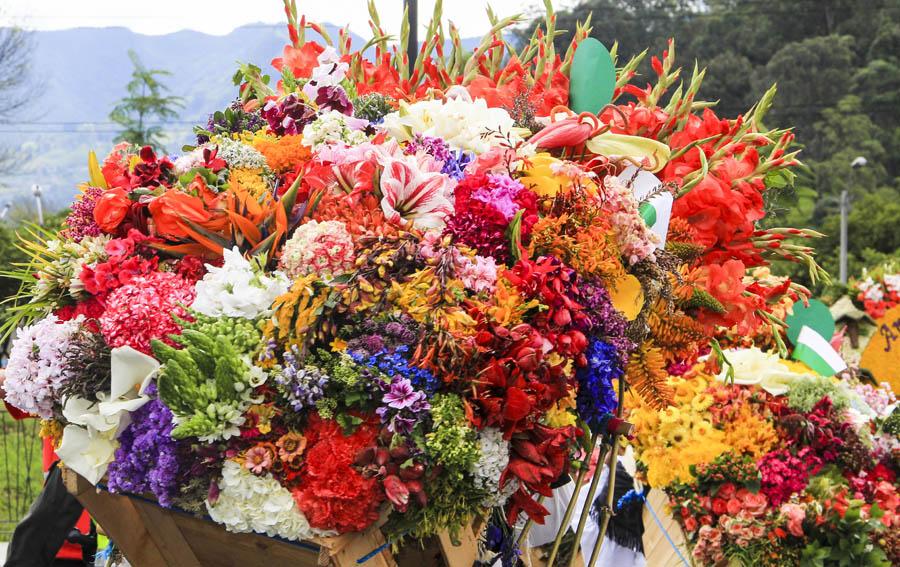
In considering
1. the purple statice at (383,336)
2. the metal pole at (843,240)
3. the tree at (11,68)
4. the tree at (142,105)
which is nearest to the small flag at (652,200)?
the purple statice at (383,336)

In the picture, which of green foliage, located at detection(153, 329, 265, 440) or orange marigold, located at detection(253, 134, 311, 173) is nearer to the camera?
green foliage, located at detection(153, 329, 265, 440)

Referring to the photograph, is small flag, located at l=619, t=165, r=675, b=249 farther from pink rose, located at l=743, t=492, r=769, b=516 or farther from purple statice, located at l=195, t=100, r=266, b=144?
pink rose, located at l=743, t=492, r=769, b=516

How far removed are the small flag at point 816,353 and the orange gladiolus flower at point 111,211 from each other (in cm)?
227

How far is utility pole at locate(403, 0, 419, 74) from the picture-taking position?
254cm

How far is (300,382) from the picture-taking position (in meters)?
1.41

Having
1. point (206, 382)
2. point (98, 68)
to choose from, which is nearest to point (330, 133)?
point (206, 382)

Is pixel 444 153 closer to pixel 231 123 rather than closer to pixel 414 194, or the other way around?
pixel 414 194

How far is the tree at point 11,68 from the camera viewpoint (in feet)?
69.8

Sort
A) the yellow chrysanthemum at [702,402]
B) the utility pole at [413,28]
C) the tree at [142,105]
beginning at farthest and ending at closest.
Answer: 1. the tree at [142,105]
2. the yellow chrysanthemum at [702,402]
3. the utility pole at [413,28]

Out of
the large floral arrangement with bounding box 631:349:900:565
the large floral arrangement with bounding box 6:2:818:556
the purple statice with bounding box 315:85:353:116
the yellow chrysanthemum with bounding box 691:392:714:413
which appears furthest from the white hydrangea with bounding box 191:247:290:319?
the yellow chrysanthemum with bounding box 691:392:714:413

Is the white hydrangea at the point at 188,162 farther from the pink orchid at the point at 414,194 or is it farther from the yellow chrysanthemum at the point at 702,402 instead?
the yellow chrysanthemum at the point at 702,402

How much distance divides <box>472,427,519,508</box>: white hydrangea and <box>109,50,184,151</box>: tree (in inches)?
383

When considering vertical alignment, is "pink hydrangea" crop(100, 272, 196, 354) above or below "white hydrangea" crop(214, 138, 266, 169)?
below

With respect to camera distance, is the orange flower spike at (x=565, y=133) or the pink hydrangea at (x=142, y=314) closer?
the pink hydrangea at (x=142, y=314)
